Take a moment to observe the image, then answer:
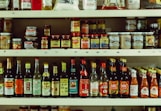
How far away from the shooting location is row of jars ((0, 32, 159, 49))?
1.78 m

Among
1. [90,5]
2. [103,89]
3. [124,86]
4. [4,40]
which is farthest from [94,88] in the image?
[4,40]

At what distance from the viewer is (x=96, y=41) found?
1.78m

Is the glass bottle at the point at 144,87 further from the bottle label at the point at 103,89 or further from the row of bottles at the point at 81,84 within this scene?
the bottle label at the point at 103,89

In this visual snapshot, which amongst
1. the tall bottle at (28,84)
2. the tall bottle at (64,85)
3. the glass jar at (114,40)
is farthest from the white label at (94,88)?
the tall bottle at (28,84)

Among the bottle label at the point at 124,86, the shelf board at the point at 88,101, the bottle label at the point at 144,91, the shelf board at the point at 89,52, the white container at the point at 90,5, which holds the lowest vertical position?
the shelf board at the point at 88,101

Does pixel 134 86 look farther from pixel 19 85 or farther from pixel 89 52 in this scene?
pixel 19 85

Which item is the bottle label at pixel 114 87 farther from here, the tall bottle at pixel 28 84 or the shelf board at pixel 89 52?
the tall bottle at pixel 28 84

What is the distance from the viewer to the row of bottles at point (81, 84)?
1776 millimetres

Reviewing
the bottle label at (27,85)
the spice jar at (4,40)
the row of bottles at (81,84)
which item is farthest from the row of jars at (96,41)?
the bottle label at (27,85)

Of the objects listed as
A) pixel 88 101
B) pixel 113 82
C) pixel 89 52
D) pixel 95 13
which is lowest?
pixel 88 101

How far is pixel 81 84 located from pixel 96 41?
0.28m

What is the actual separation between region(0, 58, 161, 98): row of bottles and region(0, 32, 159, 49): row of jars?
0.10 metres

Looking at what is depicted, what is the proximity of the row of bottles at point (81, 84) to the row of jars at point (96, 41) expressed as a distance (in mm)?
Answer: 102

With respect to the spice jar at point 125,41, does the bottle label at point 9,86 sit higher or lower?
lower
